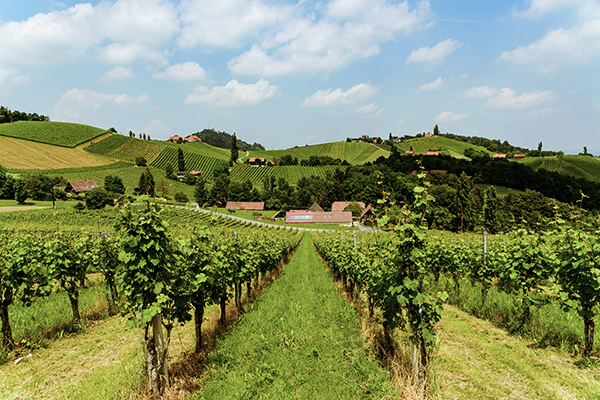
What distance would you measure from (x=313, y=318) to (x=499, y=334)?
208 inches

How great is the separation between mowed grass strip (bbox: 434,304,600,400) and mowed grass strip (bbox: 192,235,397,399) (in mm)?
1544

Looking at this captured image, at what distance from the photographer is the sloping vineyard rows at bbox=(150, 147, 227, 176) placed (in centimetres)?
10861

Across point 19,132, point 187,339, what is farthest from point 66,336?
point 19,132

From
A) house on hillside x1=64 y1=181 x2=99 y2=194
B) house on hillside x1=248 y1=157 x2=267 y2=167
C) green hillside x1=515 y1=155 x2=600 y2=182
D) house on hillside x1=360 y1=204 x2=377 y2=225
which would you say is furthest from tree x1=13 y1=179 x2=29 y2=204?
green hillside x1=515 y1=155 x2=600 y2=182

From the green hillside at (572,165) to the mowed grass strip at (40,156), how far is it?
147 metres

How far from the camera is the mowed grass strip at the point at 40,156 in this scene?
71787 mm

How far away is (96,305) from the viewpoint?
9602 millimetres

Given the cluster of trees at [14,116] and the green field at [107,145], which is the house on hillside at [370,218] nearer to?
the green field at [107,145]

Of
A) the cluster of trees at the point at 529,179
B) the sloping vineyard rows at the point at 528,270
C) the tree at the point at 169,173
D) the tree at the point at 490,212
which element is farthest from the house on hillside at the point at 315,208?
the sloping vineyard rows at the point at 528,270

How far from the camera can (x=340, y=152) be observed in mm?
144875

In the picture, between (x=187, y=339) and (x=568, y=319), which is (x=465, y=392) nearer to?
(x=568, y=319)

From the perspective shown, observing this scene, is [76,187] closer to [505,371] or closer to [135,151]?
[135,151]

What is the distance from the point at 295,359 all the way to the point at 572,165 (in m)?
123

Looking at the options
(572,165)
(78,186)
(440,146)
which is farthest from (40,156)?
(572,165)
